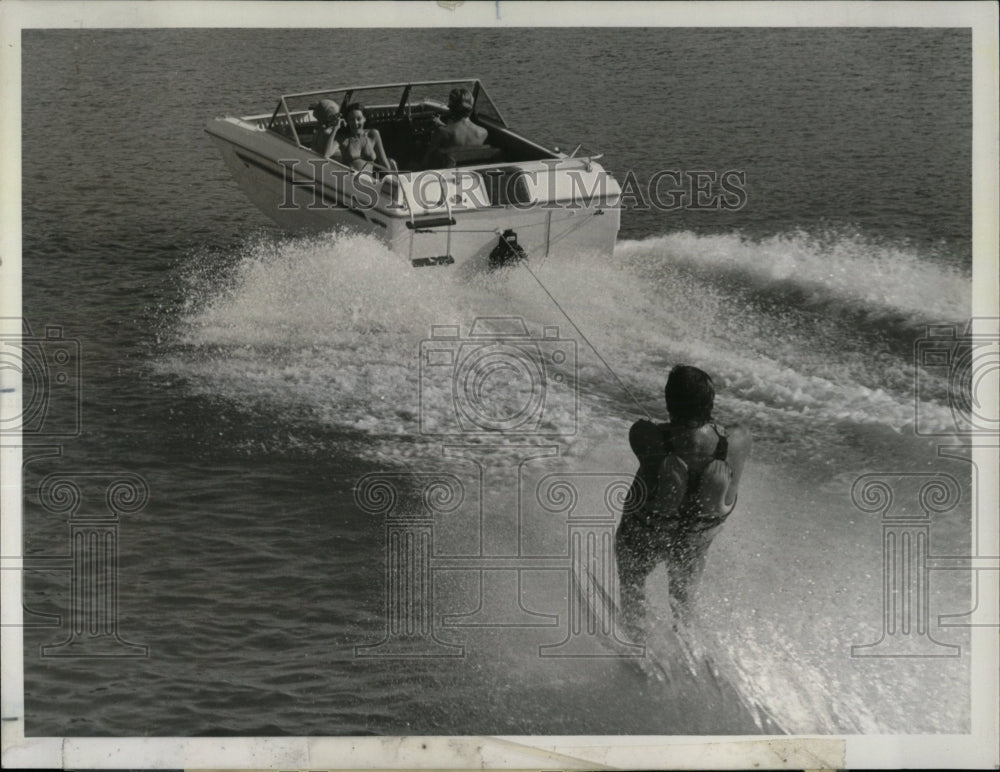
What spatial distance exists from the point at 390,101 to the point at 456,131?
0.32 m

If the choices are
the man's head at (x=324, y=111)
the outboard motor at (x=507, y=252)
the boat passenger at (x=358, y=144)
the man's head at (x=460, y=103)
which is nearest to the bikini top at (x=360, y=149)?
the boat passenger at (x=358, y=144)

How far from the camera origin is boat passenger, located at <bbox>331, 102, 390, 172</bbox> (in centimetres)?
618

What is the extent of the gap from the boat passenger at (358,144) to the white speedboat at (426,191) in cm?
5

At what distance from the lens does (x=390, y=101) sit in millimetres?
6223

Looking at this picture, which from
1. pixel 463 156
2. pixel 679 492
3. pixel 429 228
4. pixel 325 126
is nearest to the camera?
pixel 679 492
